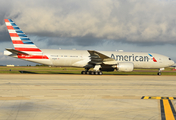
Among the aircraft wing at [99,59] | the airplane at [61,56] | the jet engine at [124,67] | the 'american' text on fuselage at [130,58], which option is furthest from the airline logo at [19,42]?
the 'american' text on fuselage at [130,58]

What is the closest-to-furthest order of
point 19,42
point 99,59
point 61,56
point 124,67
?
point 124,67 → point 19,42 → point 99,59 → point 61,56

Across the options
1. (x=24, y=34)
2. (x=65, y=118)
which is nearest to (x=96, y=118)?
(x=65, y=118)

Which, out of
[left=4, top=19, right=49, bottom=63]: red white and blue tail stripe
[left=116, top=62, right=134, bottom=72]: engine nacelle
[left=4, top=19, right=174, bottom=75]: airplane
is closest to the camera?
[left=116, top=62, right=134, bottom=72]: engine nacelle

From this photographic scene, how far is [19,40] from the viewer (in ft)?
95.9

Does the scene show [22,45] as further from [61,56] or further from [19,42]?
[61,56]

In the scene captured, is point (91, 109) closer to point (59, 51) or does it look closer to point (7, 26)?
point (59, 51)

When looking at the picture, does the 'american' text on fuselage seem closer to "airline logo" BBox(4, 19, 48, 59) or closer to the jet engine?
the jet engine

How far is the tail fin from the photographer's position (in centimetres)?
2911

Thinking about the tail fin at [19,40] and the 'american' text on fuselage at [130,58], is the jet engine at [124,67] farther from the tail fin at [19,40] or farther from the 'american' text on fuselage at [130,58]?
the tail fin at [19,40]

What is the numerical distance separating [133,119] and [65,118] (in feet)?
7.16

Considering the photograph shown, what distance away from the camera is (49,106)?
7414 millimetres

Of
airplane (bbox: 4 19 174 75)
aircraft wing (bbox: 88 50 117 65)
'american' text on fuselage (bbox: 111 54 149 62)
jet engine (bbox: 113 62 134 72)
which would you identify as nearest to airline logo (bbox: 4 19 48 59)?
airplane (bbox: 4 19 174 75)

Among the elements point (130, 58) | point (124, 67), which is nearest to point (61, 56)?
point (124, 67)

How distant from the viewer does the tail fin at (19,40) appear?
95.5 ft
